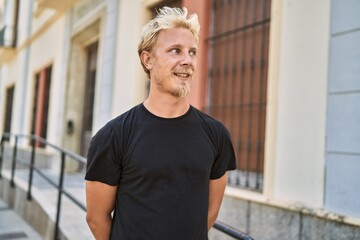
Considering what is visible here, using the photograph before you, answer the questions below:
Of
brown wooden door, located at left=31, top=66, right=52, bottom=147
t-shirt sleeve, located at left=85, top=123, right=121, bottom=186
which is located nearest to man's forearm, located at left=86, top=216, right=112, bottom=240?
t-shirt sleeve, located at left=85, top=123, right=121, bottom=186

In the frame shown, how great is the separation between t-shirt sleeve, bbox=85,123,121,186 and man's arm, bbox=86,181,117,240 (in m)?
0.04

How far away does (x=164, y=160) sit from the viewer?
160cm

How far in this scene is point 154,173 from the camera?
1585 millimetres

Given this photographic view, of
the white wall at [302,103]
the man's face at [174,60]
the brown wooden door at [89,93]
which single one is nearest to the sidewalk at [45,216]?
the white wall at [302,103]

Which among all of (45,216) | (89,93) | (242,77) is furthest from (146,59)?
(89,93)

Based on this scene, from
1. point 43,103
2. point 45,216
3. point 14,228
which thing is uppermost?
point 43,103

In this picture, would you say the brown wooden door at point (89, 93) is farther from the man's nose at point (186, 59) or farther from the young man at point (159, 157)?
the man's nose at point (186, 59)

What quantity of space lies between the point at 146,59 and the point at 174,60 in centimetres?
17

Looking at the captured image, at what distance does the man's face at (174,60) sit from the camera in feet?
5.48

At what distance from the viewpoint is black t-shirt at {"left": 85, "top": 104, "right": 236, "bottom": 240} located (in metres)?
1.59

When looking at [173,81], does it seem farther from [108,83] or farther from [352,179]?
[108,83]

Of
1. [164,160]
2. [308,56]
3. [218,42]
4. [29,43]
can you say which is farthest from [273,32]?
[29,43]

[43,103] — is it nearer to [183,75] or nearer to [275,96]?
[275,96]

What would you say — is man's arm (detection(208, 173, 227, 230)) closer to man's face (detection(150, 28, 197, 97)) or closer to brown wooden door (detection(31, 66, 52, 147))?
man's face (detection(150, 28, 197, 97))
